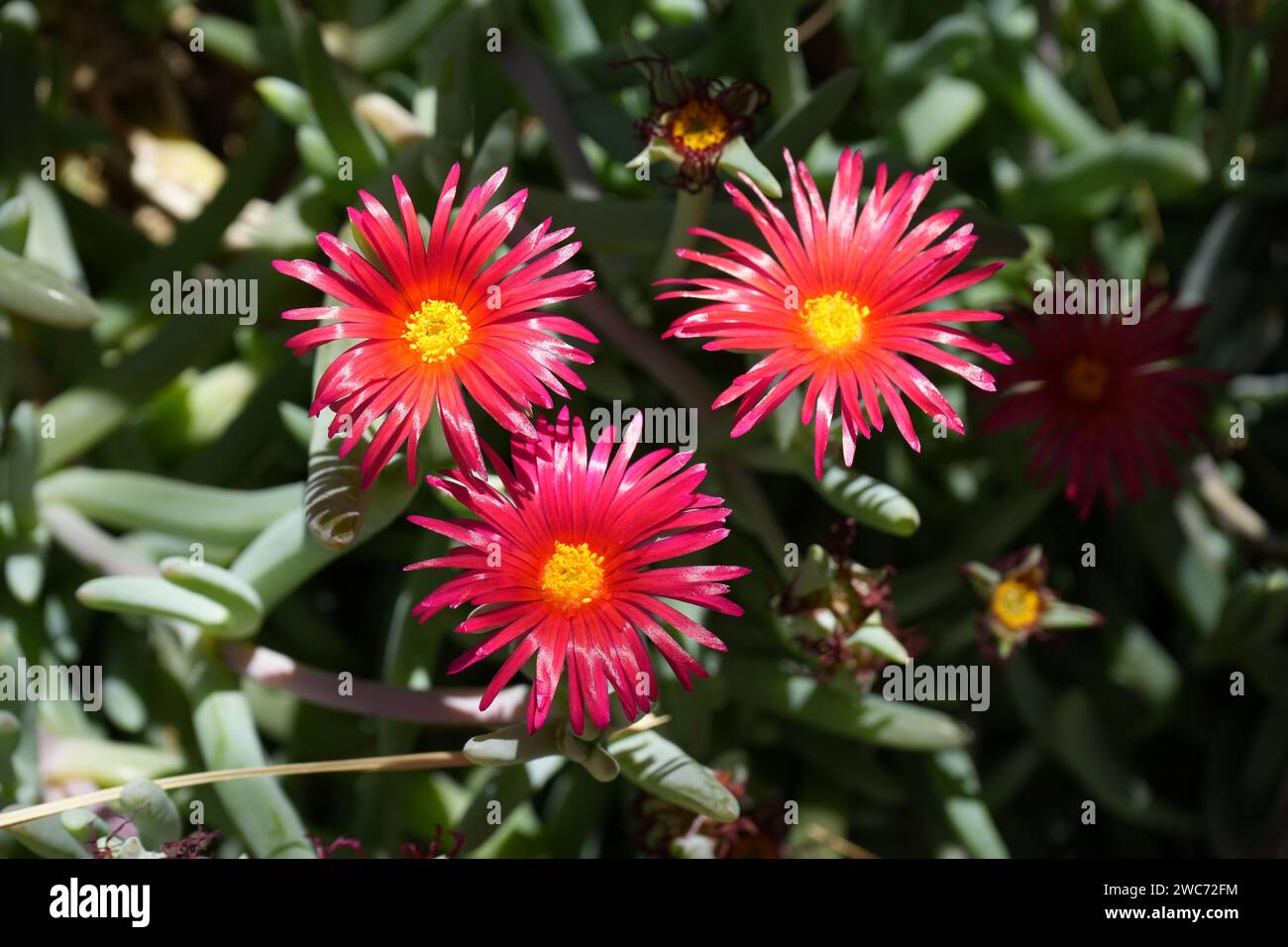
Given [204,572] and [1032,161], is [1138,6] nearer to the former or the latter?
[1032,161]

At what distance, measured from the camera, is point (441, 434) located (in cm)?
Answer: 85

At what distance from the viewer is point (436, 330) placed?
0.73 metres

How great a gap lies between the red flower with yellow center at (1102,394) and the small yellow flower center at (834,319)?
0.82 feet

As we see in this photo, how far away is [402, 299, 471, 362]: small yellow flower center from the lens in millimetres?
721

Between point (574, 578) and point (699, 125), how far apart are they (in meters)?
0.31

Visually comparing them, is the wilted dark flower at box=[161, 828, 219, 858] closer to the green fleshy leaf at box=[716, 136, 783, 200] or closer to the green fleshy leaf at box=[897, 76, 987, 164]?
the green fleshy leaf at box=[716, 136, 783, 200]

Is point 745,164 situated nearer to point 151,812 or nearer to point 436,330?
point 436,330

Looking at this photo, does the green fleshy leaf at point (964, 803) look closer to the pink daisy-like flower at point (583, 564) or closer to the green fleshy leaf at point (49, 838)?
the pink daisy-like flower at point (583, 564)

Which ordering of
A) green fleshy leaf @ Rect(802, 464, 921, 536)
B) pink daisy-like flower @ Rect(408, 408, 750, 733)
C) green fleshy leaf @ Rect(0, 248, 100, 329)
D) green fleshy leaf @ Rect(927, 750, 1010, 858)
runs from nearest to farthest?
pink daisy-like flower @ Rect(408, 408, 750, 733), green fleshy leaf @ Rect(802, 464, 921, 536), green fleshy leaf @ Rect(0, 248, 100, 329), green fleshy leaf @ Rect(927, 750, 1010, 858)

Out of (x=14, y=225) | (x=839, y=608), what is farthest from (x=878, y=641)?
(x=14, y=225)

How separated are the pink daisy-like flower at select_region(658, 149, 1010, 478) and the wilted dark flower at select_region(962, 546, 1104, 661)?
0.25 m

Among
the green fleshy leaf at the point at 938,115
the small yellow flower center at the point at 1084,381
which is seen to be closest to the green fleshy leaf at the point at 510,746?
the small yellow flower center at the point at 1084,381

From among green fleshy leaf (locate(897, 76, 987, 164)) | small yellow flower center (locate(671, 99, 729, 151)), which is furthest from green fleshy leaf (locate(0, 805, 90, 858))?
green fleshy leaf (locate(897, 76, 987, 164))
